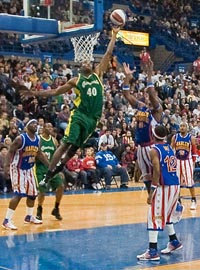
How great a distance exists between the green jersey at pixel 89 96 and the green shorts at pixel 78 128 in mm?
75

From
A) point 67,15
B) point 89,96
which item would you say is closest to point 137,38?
point 67,15

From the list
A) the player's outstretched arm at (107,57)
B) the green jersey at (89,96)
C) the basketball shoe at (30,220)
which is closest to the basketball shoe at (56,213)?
the basketball shoe at (30,220)

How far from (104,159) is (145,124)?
7.41 meters

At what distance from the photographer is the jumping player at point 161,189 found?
288 inches

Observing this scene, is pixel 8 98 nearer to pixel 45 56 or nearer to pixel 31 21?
pixel 45 56

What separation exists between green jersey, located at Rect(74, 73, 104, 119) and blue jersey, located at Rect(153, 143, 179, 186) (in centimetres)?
94

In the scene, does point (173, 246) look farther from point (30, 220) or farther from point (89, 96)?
point (30, 220)

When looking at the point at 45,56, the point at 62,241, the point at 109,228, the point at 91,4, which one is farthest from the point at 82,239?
the point at 45,56

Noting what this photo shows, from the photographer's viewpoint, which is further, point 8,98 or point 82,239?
point 8,98

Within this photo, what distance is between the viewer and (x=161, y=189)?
742cm

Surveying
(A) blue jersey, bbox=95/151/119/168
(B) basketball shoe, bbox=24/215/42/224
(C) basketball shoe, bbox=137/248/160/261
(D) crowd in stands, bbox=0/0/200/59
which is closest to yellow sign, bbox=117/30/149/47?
(D) crowd in stands, bbox=0/0/200/59

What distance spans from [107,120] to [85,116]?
436 inches

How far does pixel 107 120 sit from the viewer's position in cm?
1850

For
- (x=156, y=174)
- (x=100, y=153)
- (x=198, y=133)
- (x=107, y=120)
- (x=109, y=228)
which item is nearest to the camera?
(x=156, y=174)
